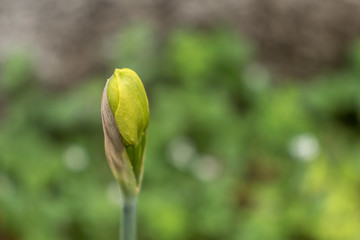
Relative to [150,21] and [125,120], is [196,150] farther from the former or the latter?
[125,120]

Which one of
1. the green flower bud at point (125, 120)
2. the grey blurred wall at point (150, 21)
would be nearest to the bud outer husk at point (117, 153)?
the green flower bud at point (125, 120)

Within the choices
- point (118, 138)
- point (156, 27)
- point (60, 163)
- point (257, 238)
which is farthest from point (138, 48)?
point (118, 138)

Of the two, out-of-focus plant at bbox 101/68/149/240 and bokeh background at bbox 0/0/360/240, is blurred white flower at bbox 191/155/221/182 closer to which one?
bokeh background at bbox 0/0/360/240

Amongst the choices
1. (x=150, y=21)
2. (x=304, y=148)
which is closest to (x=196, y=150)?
(x=304, y=148)

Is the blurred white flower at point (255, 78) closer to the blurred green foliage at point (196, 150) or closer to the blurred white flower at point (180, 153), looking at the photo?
the blurred green foliage at point (196, 150)

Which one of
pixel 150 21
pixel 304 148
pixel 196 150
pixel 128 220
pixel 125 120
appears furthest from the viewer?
pixel 150 21
